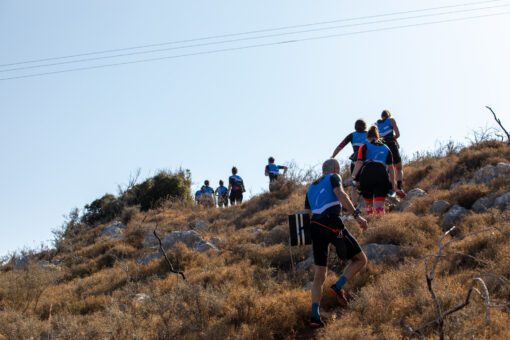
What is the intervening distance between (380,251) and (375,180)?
170cm

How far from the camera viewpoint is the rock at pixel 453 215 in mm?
10047

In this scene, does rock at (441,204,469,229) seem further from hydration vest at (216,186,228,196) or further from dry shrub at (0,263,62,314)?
hydration vest at (216,186,228,196)

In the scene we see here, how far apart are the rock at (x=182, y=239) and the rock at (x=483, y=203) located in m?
5.85

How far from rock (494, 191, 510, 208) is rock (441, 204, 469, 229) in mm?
542

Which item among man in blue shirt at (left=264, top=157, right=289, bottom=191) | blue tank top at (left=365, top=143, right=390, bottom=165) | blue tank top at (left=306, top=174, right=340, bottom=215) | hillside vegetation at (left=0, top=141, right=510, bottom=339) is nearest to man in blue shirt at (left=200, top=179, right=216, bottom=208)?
man in blue shirt at (left=264, top=157, right=289, bottom=191)

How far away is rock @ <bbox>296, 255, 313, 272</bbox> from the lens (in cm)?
940

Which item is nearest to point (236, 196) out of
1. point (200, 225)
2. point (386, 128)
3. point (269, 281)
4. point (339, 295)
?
point (200, 225)

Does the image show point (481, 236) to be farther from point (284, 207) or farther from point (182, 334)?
point (284, 207)

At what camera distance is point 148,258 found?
12258mm

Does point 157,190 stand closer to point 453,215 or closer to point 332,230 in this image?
point 453,215

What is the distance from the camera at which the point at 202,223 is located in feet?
51.4

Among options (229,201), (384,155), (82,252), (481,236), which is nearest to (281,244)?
(384,155)

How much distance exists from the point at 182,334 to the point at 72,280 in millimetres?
6583

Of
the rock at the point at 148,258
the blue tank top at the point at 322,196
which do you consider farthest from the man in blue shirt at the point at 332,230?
the rock at the point at 148,258
